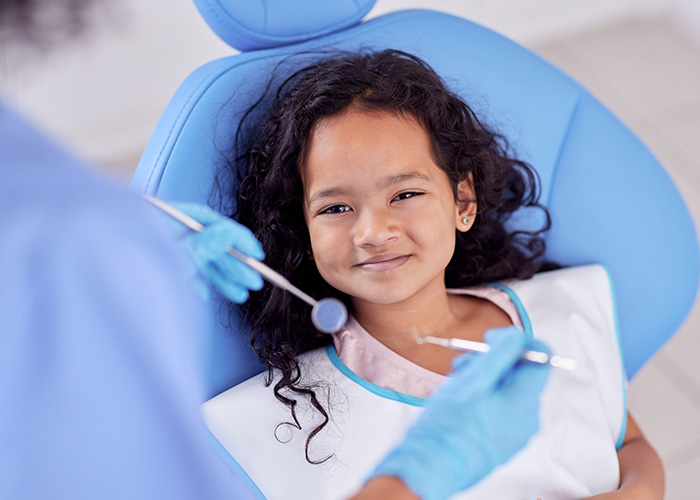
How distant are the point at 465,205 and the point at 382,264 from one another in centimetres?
23

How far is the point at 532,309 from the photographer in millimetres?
1237

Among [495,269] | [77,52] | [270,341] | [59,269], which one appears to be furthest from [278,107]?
[59,269]

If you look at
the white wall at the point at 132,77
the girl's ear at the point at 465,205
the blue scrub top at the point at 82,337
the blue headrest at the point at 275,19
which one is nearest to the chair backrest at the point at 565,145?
the blue headrest at the point at 275,19

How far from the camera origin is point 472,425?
740 millimetres

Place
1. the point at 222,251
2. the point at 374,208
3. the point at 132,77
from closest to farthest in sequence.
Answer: the point at 222,251
the point at 374,208
the point at 132,77

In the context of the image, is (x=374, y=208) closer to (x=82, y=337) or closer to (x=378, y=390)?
(x=378, y=390)

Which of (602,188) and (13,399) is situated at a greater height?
(13,399)

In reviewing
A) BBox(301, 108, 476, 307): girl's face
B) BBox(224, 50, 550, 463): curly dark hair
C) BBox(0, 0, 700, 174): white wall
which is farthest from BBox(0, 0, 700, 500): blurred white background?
BBox(301, 108, 476, 307): girl's face

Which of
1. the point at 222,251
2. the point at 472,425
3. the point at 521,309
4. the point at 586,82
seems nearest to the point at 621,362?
the point at 521,309

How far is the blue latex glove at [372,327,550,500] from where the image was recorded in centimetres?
70

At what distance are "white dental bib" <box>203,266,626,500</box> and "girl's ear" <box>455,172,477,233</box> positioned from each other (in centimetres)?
20

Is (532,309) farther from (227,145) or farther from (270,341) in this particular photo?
(227,145)

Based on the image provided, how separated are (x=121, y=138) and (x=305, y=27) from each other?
1.23 m

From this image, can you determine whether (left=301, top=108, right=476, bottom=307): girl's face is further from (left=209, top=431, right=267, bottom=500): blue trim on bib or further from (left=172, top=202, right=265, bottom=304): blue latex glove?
(left=209, top=431, right=267, bottom=500): blue trim on bib
